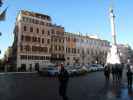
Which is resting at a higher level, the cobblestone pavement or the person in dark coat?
the person in dark coat

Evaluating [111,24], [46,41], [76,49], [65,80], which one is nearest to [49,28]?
[46,41]

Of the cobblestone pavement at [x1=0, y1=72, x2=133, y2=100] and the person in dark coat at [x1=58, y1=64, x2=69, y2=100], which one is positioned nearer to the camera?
the person in dark coat at [x1=58, y1=64, x2=69, y2=100]

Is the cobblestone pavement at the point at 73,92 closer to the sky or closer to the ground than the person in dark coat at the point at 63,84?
closer to the ground

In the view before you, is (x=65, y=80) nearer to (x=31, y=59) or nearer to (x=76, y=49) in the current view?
(x=31, y=59)

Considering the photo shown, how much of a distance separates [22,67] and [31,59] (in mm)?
3962

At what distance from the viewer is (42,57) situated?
76250 mm

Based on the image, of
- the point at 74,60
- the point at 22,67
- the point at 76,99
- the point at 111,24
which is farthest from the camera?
the point at 74,60

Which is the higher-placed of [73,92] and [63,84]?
[63,84]

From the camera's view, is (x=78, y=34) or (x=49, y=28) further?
(x=78, y=34)

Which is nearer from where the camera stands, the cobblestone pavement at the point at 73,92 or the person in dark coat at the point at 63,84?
the person in dark coat at the point at 63,84

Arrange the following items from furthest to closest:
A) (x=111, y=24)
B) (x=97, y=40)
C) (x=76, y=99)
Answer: (x=97, y=40)
(x=111, y=24)
(x=76, y=99)

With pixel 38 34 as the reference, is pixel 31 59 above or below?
below

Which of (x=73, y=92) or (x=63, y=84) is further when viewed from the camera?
(x=73, y=92)

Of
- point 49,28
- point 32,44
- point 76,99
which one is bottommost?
point 76,99
